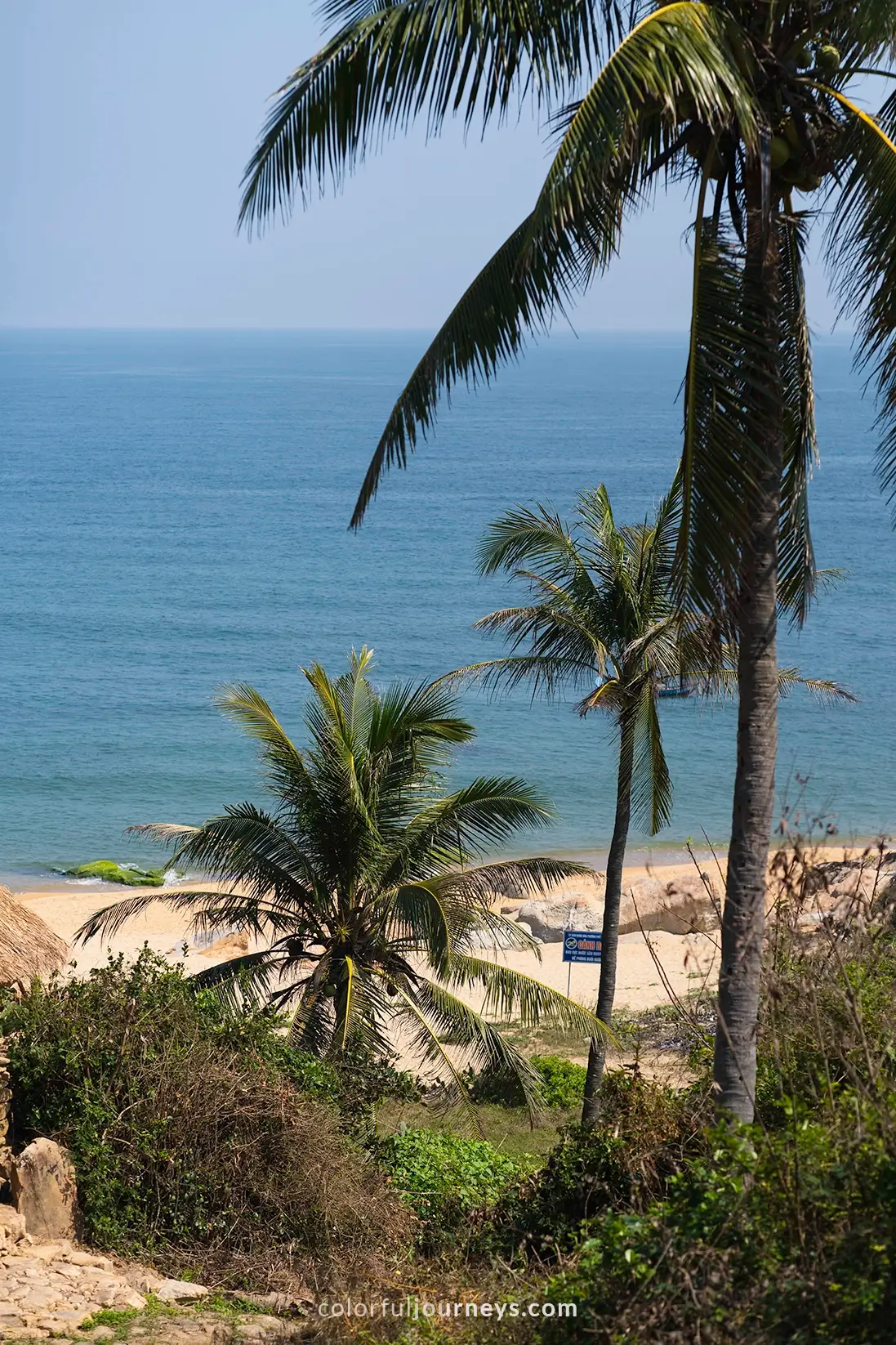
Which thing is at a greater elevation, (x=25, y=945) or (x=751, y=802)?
(x=751, y=802)

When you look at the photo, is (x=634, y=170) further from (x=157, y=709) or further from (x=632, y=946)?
(x=157, y=709)

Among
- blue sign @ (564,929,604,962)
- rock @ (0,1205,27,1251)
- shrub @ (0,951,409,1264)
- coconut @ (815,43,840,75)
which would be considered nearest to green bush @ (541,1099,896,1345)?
rock @ (0,1205,27,1251)

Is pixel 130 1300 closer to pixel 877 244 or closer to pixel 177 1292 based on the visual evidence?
pixel 177 1292

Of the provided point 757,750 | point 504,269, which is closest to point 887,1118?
point 757,750

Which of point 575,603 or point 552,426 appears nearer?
point 575,603

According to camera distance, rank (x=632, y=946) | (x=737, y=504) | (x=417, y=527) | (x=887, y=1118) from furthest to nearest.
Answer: (x=417, y=527), (x=632, y=946), (x=737, y=504), (x=887, y=1118)

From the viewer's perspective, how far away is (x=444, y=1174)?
11.4m

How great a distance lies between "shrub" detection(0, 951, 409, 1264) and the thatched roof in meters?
2.46

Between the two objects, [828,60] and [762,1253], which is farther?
[828,60]

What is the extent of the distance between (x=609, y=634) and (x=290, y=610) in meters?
44.3

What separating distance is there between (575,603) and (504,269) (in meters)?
7.23

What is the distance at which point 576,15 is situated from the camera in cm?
642

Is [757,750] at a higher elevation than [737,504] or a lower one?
lower

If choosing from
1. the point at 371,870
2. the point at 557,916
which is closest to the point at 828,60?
the point at 371,870
